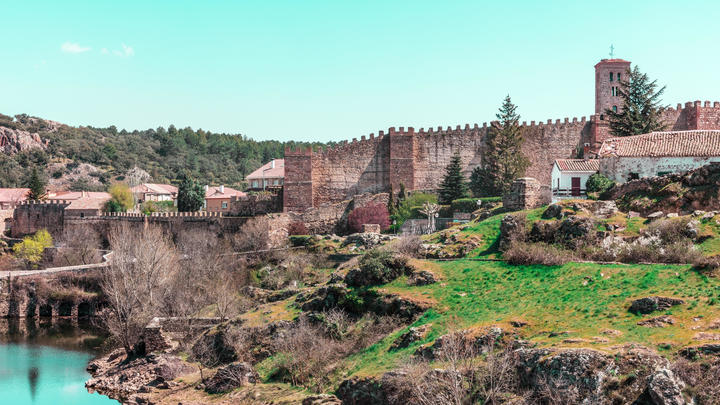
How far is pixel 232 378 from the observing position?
96.0 feet

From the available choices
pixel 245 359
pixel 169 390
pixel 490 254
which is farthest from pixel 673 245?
pixel 169 390

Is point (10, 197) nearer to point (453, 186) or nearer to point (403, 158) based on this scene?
point (403, 158)

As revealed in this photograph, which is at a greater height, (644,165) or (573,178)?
(644,165)

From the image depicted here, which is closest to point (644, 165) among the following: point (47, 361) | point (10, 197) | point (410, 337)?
point (410, 337)

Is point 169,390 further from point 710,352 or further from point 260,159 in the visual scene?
point 260,159

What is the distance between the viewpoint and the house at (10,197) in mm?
82750

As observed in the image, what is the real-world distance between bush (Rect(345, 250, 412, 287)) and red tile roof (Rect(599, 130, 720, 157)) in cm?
1384

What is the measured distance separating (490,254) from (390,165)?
25992 millimetres

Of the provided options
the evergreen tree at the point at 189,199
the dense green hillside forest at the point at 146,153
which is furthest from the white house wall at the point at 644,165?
the dense green hillside forest at the point at 146,153

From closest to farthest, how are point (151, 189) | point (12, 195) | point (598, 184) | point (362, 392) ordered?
point (362, 392) → point (598, 184) → point (12, 195) → point (151, 189)

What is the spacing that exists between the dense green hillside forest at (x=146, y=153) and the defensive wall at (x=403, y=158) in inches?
2097

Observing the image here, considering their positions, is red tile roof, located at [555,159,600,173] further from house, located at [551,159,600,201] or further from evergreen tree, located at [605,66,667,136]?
evergreen tree, located at [605,66,667,136]

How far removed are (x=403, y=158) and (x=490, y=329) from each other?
3517 centimetres

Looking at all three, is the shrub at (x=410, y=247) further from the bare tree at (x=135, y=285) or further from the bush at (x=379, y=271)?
the bare tree at (x=135, y=285)
